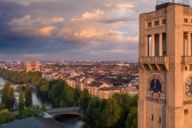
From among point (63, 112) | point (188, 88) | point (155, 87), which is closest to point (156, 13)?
point (155, 87)

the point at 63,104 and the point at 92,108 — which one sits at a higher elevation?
the point at 92,108

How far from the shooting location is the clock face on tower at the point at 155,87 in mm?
14672

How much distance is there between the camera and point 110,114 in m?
45.7

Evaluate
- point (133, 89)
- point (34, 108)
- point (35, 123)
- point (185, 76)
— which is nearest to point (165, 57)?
point (185, 76)

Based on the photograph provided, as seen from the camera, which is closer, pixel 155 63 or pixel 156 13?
pixel 155 63

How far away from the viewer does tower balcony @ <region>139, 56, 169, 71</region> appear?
14.0m

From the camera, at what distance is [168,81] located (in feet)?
46.4

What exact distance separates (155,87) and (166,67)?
186 cm

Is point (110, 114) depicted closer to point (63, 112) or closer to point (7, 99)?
point (63, 112)

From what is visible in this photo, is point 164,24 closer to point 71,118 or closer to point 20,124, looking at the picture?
point 20,124

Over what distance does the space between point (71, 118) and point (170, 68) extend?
159ft

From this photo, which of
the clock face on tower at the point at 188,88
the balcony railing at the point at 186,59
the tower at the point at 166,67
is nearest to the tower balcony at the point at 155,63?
the tower at the point at 166,67

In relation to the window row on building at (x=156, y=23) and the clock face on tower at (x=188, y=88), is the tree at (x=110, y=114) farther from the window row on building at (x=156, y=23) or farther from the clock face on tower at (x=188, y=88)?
the window row on building at (x=156, y=23)

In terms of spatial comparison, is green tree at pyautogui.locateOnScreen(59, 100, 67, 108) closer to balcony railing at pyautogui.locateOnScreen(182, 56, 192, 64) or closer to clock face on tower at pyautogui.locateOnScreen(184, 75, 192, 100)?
clock face on tower at pyautogui.locateOnScreen(184, 75, 192, 100)
